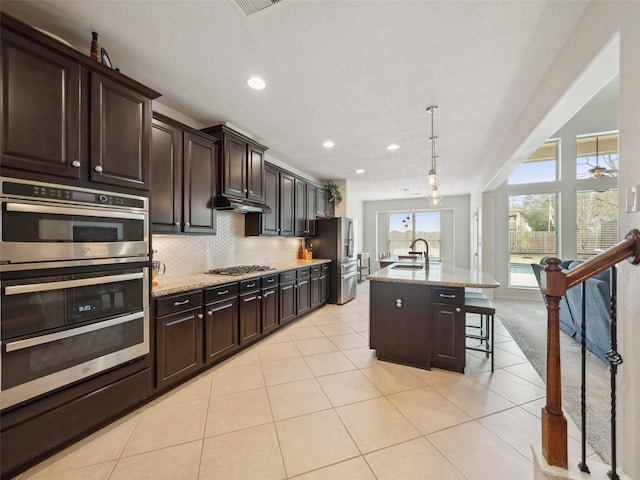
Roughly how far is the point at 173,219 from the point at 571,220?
698 cm

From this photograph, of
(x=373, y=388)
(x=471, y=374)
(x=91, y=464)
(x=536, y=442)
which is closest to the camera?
(x=91, y=464)

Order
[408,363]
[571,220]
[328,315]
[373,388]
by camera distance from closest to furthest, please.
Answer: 1. [373,388]
2. [408,363]
3. [328,315]
4. [571,220]

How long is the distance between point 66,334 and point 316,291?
357 centimetres

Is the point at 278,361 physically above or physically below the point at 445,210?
below

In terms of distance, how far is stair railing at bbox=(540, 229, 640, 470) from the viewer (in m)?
1.17

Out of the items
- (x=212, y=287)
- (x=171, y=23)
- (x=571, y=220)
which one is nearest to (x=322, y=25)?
(x=171, y=23)

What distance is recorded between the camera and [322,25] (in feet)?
5.75

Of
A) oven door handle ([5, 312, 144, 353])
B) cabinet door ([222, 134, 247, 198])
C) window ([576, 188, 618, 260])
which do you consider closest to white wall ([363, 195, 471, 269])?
window ([576, 188, 618, 260])

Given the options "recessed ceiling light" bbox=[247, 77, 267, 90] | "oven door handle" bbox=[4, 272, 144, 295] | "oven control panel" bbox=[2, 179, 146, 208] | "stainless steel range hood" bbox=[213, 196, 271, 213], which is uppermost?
"recessed ceiling light" bbox=[247, 77, 267, 90]

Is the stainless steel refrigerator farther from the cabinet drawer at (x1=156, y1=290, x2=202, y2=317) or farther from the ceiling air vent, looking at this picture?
the ceiling air vent

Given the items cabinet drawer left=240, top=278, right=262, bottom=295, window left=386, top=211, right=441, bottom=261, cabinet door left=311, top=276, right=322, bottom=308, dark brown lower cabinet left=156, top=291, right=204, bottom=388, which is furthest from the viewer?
window left=386, top=211, right=441, bottom=261

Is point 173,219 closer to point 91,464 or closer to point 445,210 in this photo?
point 91,464

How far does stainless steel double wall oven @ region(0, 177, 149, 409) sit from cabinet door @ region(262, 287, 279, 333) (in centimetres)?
153

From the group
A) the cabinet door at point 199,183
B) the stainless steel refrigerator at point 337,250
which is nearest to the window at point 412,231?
the stainless steel refrigerator at point 337,250
